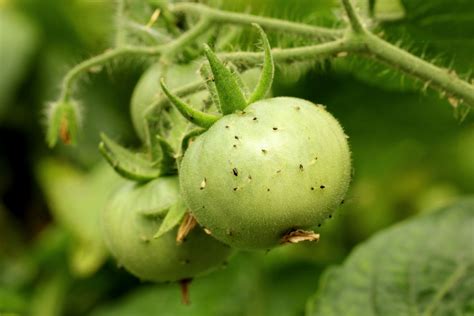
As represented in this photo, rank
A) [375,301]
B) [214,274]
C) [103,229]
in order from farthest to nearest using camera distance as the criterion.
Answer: [214,274]
[375,301]
[103,229]

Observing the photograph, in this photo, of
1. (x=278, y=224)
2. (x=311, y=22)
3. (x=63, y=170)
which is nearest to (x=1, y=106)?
(x=63, y=170)

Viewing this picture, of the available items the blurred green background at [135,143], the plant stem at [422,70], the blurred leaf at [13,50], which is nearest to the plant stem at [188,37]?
the blurred green background at [135,143]

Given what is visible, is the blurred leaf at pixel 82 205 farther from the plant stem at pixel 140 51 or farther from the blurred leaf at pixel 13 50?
the plant stem at pixel 140 51

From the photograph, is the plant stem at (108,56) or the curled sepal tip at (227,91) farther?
the plant stem at (108,56)

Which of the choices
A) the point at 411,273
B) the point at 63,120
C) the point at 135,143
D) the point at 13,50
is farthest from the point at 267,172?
the point at 13,50

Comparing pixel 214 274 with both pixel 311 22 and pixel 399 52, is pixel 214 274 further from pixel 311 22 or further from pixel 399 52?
pixel 399 52

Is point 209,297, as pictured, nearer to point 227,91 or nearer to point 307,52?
point 307,52
